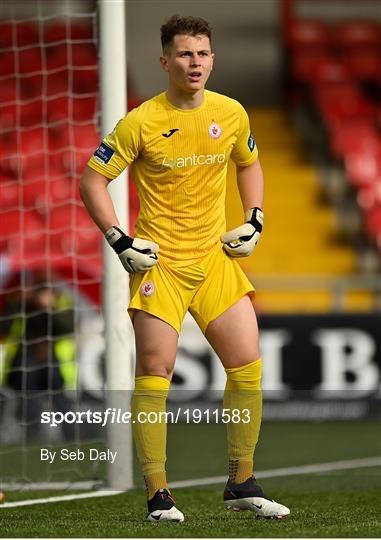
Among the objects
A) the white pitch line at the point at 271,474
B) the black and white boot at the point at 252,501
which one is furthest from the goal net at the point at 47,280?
the black and white boot at the point at 252,501

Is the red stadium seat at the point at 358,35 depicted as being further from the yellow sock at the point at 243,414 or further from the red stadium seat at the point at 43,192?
the yellow sock at the point at 243,414

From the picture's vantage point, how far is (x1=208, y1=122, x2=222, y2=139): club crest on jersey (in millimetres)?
4914

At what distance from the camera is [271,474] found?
7449 mm

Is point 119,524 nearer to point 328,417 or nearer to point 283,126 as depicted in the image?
point 328,417

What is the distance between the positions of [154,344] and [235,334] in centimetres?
30

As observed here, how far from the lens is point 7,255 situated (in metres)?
11.5

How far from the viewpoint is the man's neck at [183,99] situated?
490 centimetres

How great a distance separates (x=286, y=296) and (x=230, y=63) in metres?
5.48

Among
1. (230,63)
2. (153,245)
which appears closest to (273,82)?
(230,63)

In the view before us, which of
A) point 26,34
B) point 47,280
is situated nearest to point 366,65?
point 26,34

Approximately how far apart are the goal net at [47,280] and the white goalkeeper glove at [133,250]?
2.24m

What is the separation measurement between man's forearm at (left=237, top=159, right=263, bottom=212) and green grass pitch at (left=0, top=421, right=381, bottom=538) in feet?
3.67

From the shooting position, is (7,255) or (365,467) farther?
(7,255)

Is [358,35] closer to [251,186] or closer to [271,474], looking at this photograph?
[271,474]
